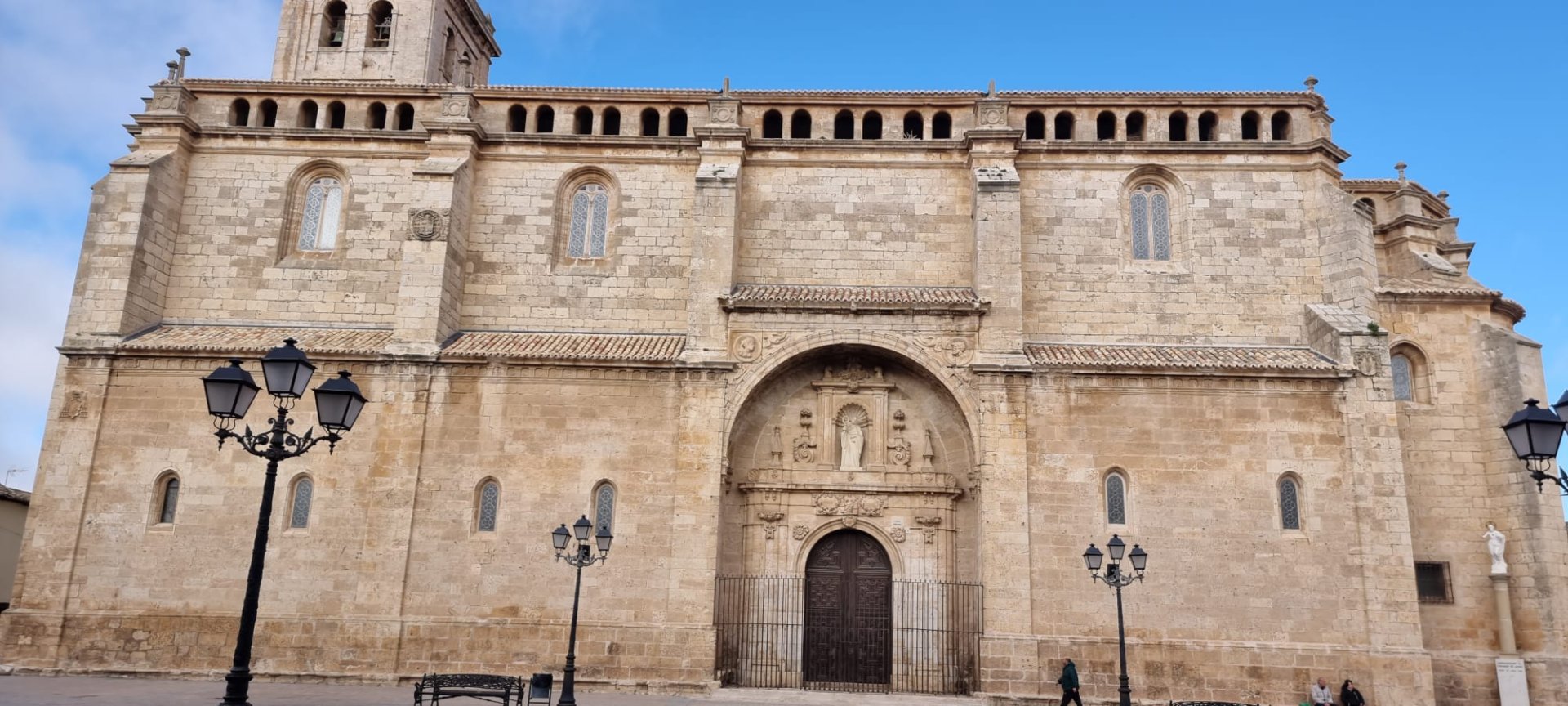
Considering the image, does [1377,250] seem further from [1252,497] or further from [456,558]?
[456,558]

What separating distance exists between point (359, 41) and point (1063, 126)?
18.3 metres

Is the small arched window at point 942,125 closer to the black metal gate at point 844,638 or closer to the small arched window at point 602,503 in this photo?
the black metal gate at point 844,638

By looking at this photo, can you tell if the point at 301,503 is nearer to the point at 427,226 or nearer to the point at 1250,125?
the point at 427,226

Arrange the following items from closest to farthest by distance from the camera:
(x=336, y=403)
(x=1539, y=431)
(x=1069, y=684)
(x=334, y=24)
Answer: (x=1539, y=431)
(x=336, y=403)
(x=1069, y=684)
(x=334, y=24)

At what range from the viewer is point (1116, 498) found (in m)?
20.2

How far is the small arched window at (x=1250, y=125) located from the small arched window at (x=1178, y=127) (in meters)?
1.23

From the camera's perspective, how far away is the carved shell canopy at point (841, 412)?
70.8ft

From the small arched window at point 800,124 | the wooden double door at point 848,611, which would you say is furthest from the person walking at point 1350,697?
the small arched window at point 800,124

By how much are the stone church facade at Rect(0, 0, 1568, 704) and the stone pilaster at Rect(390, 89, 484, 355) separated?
0.36 feet

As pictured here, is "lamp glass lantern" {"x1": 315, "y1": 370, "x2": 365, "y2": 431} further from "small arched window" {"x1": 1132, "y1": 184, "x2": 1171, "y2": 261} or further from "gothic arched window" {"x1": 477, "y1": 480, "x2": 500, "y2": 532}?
"small arched window" {"x1": 1132, "y1": 184, "x2": 1171, "y2": 261}

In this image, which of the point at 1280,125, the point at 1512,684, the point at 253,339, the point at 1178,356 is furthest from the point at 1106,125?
the point at 253,339

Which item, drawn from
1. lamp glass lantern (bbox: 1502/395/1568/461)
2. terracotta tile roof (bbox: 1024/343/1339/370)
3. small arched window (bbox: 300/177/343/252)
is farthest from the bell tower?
lamp glass lantern (bbox: 1502/395/1568/461)

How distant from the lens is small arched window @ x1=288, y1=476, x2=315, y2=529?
20391 millimetres

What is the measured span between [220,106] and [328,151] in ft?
9.21
